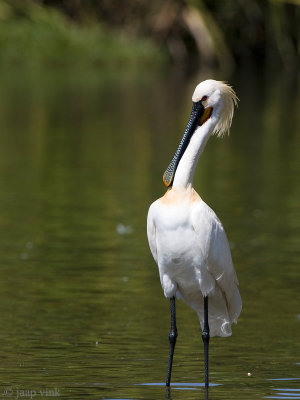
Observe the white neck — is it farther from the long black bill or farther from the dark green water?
the dark green water

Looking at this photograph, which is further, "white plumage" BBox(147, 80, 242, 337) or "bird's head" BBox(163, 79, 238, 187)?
"bird's head" BBox(163, 79, 238, 187)

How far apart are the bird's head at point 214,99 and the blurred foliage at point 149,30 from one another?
3303cm

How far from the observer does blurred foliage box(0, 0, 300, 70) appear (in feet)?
133

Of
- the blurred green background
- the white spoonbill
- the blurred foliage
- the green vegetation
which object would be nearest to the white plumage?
the white spoonbill

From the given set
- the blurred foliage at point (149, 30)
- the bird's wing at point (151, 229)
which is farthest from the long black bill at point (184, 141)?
the blurred foliage at point (149, 30)

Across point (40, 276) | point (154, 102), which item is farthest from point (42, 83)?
point (40, 276)

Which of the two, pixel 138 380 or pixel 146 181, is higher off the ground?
pixel 146 181

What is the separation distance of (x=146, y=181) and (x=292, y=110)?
12.0m

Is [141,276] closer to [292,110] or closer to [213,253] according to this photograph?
[213,253]

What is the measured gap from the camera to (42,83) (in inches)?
1260

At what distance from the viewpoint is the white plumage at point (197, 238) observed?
19.6 feet

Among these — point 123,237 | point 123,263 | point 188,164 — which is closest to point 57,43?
point 123,237

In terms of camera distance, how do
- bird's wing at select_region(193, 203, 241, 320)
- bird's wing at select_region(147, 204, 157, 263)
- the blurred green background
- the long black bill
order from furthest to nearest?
the blurred green background
the long black bill
bird's wing at select_region(147, 204, 157, 263)
bird's wing at select_region(193, 203, 241, 320)

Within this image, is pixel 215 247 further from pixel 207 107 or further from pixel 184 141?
pixel 207 107
